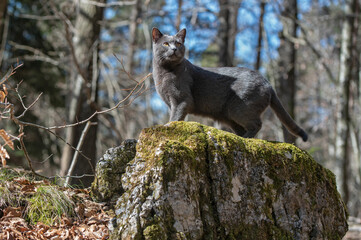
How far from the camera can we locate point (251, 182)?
319cm

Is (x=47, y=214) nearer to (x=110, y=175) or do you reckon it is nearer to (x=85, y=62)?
(x=110, y=175)

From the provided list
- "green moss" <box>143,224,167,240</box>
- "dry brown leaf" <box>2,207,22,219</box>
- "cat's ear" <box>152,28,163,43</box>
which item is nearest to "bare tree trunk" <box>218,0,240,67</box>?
"cat's ear" <box>152,28,163,43</box>

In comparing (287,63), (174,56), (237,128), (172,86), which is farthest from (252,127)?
(287,63)

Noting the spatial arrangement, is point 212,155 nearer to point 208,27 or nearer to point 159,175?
point 159,175

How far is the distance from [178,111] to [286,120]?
141 cm

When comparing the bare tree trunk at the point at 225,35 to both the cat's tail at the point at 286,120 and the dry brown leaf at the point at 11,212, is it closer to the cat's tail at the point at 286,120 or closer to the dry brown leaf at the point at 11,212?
the cat's tail at the point at 286,120

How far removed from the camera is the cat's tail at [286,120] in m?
4.53

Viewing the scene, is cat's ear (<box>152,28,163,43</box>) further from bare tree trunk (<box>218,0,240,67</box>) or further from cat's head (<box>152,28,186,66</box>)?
bare tree trunk (<box>218,0,240,67</box>)

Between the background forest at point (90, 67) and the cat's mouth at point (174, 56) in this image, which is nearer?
the cat's mouth at point (174, 56)

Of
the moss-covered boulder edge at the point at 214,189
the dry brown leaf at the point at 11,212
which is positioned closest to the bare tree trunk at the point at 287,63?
the moss-covered boulder edge at the point at 214,189

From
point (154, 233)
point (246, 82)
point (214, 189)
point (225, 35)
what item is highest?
point (225, 35)

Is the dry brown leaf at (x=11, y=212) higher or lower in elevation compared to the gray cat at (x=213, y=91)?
lower

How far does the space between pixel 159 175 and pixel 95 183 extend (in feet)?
2.89

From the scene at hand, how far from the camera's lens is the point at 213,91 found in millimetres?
4598
